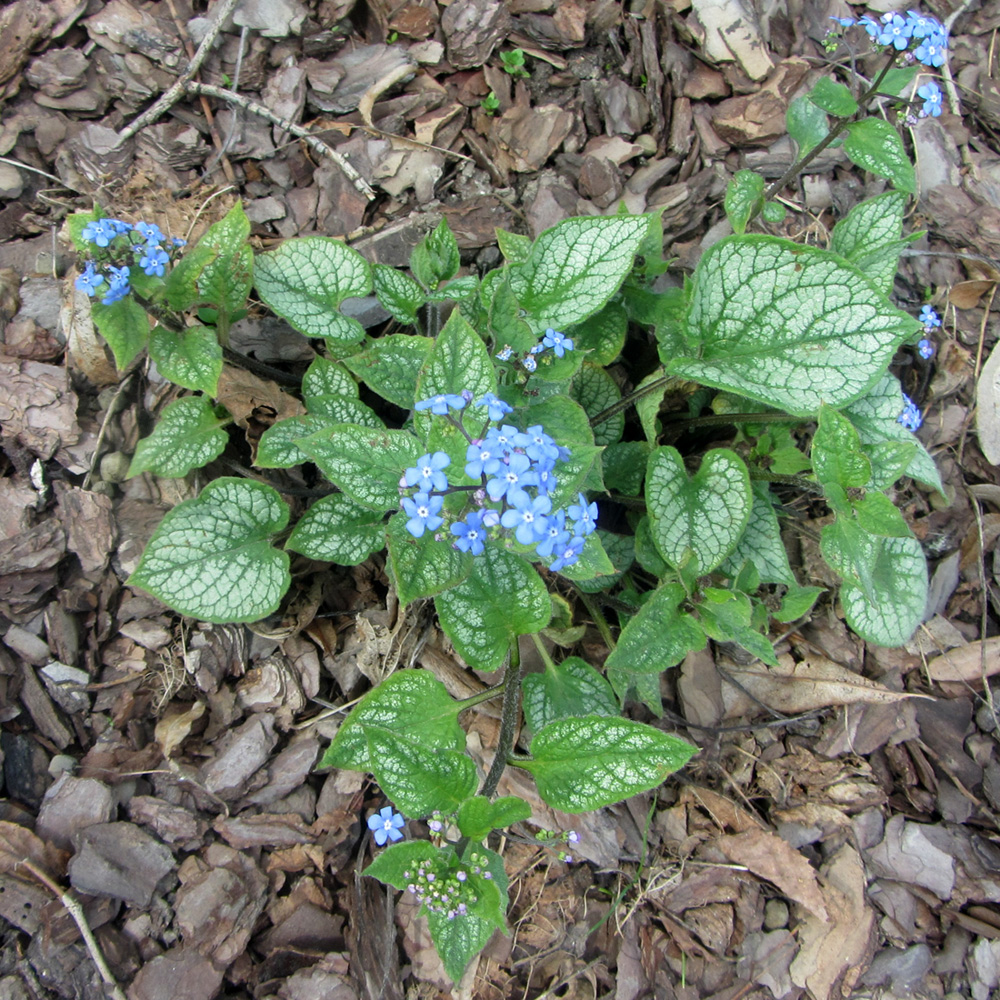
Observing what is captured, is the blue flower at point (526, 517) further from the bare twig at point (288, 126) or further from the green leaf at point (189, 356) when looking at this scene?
the bare twig at point (288, 126)

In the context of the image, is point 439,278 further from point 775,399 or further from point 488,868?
point 488,868

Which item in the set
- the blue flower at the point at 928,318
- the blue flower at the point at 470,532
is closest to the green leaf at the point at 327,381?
the blue flower at the point at 470,532

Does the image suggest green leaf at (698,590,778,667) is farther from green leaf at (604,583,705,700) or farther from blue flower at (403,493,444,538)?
blue flower at (403,493,444,538)

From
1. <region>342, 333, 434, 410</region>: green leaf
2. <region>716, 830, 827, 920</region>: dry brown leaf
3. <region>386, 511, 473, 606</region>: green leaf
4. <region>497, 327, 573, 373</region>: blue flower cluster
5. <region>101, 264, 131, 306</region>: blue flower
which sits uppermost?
<region>101, 264, 131, 306</region>: blue flower

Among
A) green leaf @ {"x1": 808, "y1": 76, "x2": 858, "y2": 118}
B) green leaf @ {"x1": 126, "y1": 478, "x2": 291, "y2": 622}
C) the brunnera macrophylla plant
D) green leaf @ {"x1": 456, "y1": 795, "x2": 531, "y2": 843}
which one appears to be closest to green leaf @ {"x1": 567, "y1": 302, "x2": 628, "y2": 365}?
the brunnera macrophylla plant

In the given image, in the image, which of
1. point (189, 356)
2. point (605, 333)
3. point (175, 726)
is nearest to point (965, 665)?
point (605, 333)
